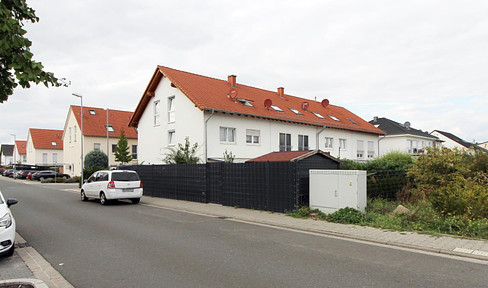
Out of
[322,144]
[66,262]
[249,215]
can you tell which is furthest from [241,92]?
[66,262]

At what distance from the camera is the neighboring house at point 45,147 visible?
6244 centimetres

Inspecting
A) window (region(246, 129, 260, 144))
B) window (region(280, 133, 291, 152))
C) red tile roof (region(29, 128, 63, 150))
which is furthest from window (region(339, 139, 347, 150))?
red tile roof (region(29, 128, 63, 150))

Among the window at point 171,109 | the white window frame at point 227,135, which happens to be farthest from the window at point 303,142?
the window at point 171,109

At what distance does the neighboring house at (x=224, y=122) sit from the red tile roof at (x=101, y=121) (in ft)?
59.7

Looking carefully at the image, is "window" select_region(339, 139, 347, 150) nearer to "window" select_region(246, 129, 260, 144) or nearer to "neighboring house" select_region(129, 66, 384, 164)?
"neighboring house" select_region(129, 66, 384, 164)

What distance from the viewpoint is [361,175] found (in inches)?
439

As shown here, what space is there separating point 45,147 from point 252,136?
172 ft

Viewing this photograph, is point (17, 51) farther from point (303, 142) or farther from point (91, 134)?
point (91, 134)

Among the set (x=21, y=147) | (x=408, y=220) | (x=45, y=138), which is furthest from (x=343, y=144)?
(x=21, y=147)

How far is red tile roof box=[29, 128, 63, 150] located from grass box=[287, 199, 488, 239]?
205 feet

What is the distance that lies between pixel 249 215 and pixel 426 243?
236 inches

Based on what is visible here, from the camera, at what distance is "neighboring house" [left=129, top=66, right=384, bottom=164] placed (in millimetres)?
21875

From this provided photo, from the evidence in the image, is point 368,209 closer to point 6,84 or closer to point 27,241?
point 27,241

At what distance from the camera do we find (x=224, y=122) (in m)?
22.4
